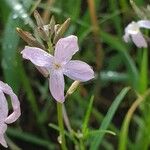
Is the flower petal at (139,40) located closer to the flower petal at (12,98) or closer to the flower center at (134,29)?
the flower center at (134,29)

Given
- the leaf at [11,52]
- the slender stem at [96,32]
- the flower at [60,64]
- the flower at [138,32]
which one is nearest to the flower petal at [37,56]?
the flower at [60,64]

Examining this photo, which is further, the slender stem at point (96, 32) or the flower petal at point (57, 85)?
the slender stem at point (96, 32)

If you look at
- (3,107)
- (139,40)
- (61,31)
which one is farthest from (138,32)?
(3,107)

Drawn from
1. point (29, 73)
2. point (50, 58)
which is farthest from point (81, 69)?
point (29, 73)

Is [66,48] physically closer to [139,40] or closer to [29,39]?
[29,39]

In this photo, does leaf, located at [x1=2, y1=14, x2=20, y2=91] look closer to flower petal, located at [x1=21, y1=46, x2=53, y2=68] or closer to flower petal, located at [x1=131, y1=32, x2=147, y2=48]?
flower petal, located at [x1=131, y1=32, x2=147, y2=48]

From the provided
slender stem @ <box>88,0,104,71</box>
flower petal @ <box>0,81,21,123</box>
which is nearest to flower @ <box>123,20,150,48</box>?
slender stem @ <box>88,0,104,71</box>
